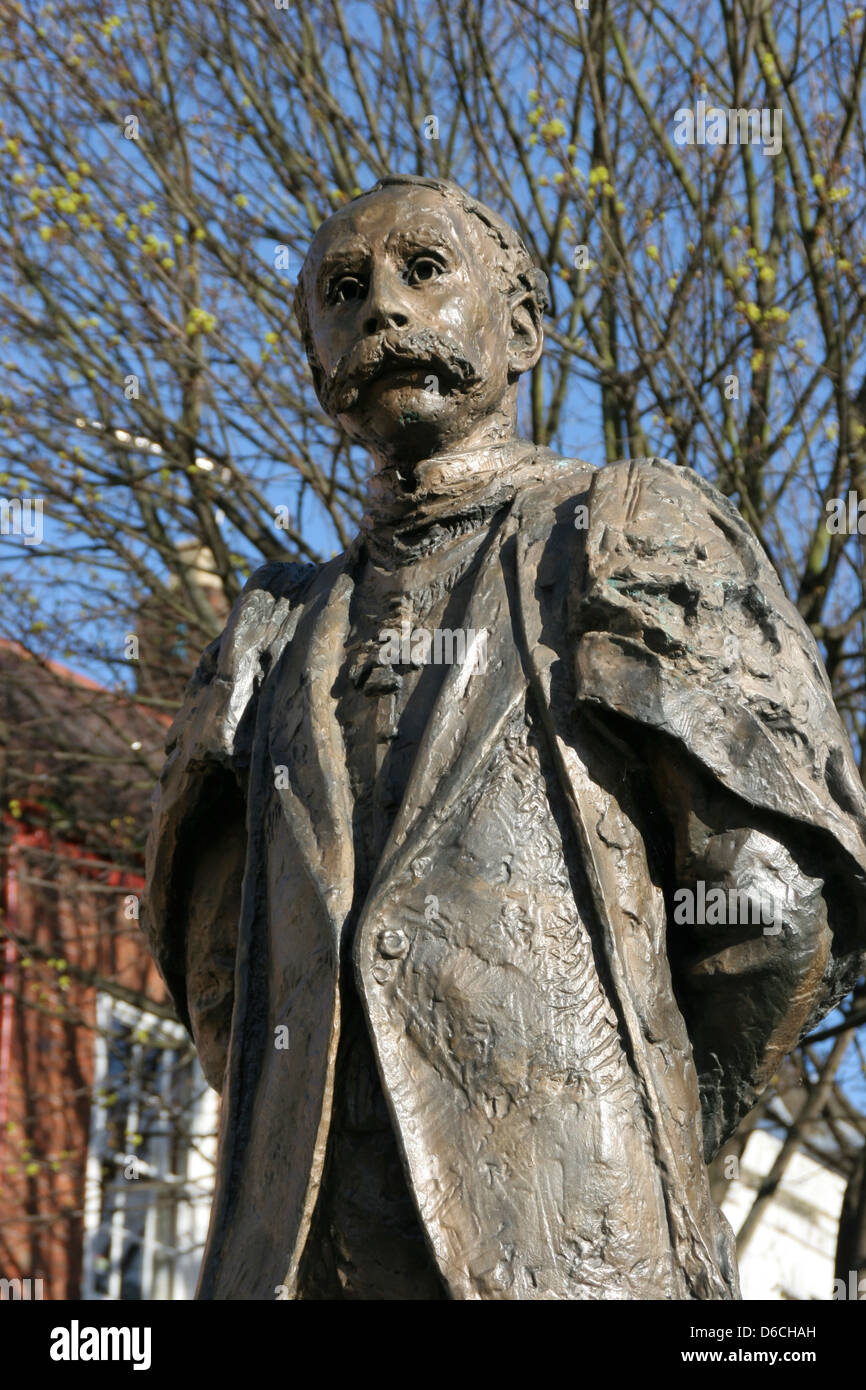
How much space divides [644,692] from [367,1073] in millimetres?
777

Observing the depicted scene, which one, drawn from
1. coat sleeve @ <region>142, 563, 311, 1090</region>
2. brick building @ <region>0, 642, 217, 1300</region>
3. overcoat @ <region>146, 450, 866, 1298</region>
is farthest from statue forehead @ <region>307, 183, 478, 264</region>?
brick building @ <region>0, 642, 217, 1300</region>

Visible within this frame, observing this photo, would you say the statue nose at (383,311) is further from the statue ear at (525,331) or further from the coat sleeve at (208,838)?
the coat sleeve at (208,838)

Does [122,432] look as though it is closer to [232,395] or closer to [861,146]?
[232,395]

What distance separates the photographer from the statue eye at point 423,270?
4223mm

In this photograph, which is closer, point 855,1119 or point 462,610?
point 462,610

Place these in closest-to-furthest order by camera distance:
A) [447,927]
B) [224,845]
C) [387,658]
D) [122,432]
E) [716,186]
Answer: [447,927] < [387,658] < [224,845] < [716,186] < [122,432]

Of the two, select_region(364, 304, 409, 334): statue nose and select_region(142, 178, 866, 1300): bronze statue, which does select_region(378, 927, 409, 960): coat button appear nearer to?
select_region(142, 178, 866, 1300): bronze statue

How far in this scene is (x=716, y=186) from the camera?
442 inches

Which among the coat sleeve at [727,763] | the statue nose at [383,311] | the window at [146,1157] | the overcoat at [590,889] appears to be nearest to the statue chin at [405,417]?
the statue nose at [383,311]

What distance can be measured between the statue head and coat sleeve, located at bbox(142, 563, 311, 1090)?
1.59ft

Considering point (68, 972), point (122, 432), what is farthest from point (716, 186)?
point (68, 972)

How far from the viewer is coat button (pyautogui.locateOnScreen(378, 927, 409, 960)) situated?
363cm
